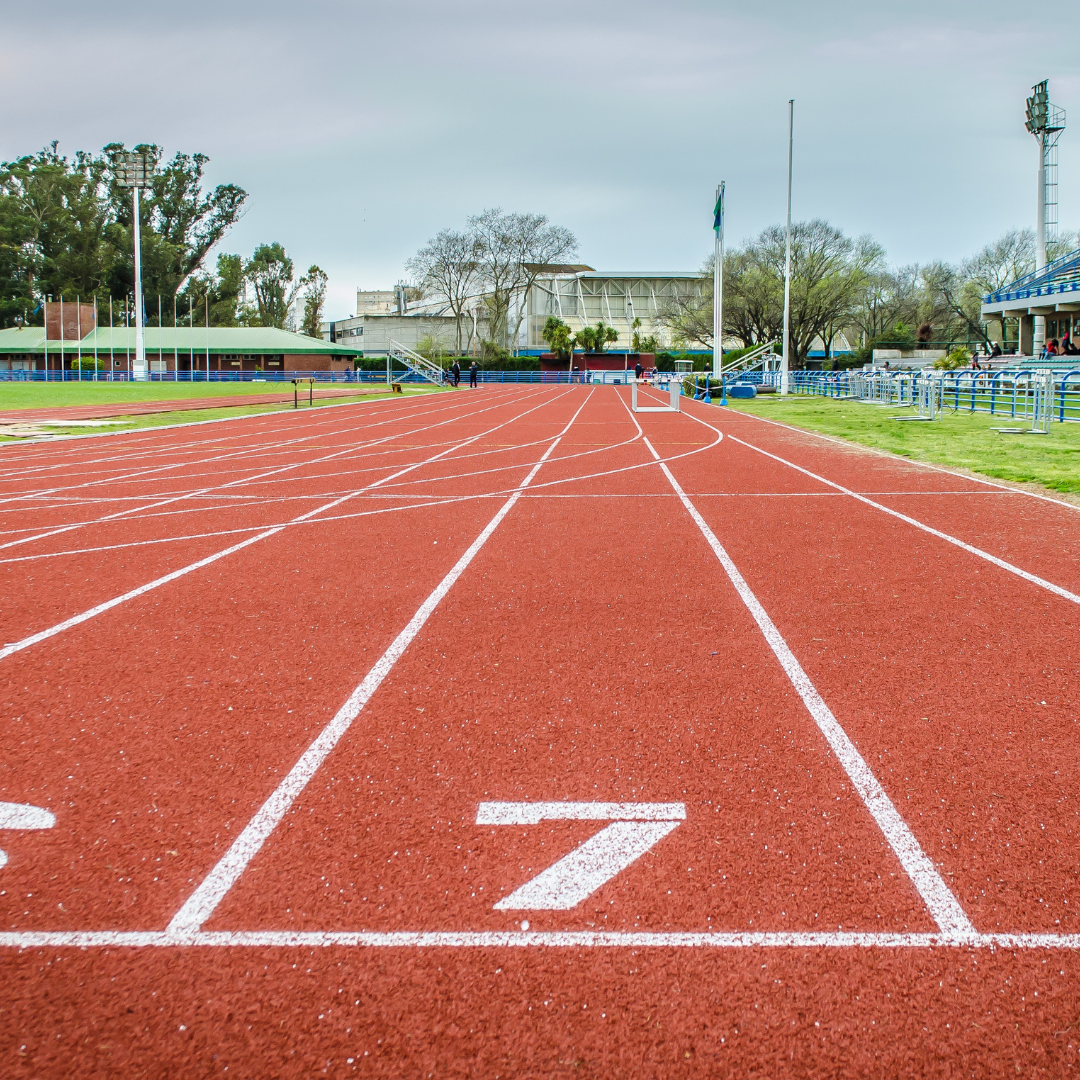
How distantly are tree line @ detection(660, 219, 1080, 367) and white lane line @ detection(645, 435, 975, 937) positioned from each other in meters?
68.6

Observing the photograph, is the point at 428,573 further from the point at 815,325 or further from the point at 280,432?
the point at 815,325

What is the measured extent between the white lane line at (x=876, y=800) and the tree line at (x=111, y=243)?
91.0 metres

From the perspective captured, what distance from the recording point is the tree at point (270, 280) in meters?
107

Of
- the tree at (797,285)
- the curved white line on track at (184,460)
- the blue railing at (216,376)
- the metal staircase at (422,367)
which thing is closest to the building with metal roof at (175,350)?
the blue railing at (216,376)

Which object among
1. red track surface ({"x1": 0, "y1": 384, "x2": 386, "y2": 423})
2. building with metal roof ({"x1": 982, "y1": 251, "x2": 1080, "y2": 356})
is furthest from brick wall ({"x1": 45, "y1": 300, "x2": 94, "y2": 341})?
building with metal roof ({"x1": 982, "y1": 251, "x2": 1080, "y2": 356})

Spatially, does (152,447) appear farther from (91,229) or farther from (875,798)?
(91,229)

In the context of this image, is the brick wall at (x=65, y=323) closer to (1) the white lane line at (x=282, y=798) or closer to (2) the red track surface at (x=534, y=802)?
(2) the red track surface at (x=534, y=802)

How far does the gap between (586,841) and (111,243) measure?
102 metres

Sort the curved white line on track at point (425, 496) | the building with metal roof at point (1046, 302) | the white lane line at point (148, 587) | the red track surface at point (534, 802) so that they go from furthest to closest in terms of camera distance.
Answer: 1. the building with metal roof at point (1046, 302)
2. the curved white line on track at point (425, 496)
3. the white lane line at point (148, 587)
4. the red track surface at point (534, 802)

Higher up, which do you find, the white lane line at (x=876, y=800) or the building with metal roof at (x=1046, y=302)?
the building with metal roof at (x=1046, y=302)

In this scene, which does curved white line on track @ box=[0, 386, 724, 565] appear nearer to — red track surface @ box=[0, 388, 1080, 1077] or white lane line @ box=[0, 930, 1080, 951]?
red track surface @ box=[0, 388, 1080, 1077]

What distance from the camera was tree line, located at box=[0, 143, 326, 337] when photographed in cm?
8831

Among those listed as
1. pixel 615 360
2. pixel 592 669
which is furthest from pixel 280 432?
pixel 615 360

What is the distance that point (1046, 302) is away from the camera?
174 ft
